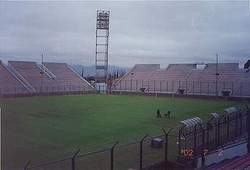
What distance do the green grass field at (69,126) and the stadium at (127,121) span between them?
0.07 feet

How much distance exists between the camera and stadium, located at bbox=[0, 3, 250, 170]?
7621mm

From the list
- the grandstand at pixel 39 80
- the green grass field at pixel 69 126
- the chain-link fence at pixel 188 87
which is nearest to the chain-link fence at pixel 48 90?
the grandstand at pixel 39 80

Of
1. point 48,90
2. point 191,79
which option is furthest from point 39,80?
point 191,79

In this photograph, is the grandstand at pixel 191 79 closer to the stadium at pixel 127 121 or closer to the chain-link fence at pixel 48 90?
the stadium at pixel 127 121

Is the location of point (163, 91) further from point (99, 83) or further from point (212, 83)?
point (99, 83)

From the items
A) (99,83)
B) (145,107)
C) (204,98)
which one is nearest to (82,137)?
(145,107)

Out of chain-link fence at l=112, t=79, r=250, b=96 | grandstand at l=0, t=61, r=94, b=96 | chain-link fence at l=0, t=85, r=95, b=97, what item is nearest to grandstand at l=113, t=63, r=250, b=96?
chain-link fence at l=112, t=79, r=250, b=96

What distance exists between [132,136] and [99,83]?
16.6 meters

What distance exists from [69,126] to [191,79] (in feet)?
40.3

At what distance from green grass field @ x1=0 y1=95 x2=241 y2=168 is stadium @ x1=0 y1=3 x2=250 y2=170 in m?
0.02

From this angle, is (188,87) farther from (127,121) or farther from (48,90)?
(127,121)

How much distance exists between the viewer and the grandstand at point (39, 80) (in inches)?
548

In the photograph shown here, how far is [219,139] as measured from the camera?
889cm

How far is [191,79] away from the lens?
2250 centimetres
